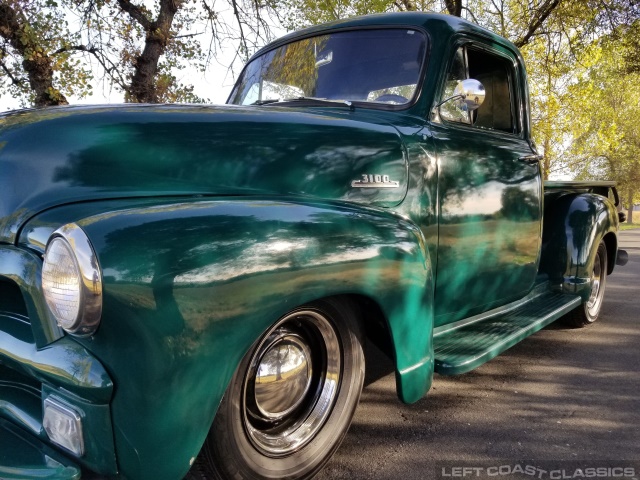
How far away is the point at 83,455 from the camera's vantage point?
4.75ft

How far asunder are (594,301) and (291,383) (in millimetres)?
3520

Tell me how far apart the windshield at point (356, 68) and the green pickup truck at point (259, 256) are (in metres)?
0.01

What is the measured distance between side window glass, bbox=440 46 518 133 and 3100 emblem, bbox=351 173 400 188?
71 cm

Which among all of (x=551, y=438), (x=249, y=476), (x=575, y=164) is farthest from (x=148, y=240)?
(x=575, y=164)

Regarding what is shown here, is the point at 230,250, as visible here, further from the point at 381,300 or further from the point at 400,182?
the point at 400,182

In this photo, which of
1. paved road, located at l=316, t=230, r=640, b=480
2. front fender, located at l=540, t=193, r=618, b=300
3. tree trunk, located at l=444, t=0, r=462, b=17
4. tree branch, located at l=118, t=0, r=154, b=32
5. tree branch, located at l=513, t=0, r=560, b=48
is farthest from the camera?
tree trunk, located at l=444, t=0, r=462, b=17

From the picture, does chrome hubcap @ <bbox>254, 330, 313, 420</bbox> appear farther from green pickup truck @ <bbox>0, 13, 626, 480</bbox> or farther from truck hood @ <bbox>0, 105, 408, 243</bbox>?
truck hood @ <bbox>0, 105, 408, 243</bbox>

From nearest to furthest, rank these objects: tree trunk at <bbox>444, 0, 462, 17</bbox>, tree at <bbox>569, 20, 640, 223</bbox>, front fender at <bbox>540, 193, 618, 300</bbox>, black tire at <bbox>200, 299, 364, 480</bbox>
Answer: black tire at <bbox>200, 299, 364, 480</bbox>
front fender at <bbox>540, 193, 618, 300</bbox>
tree trunk at <bbox>444, 0, 462, 17</bbox>
tree at <bbox>569, 20, 640, 223</bbox>

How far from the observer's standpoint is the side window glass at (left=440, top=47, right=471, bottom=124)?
289cm

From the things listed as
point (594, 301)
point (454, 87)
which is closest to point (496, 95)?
point (454, 87)

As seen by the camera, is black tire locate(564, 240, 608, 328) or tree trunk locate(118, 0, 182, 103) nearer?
black tire locate(564, 240, 608, 328)

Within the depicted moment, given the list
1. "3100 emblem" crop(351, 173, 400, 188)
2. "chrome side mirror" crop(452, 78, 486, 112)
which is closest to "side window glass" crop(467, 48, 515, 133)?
"chrome side mirror" crop(452, 78, 486, 112)

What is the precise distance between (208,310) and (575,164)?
30198 millimetres

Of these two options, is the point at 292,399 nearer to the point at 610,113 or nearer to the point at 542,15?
the point at 542,15
